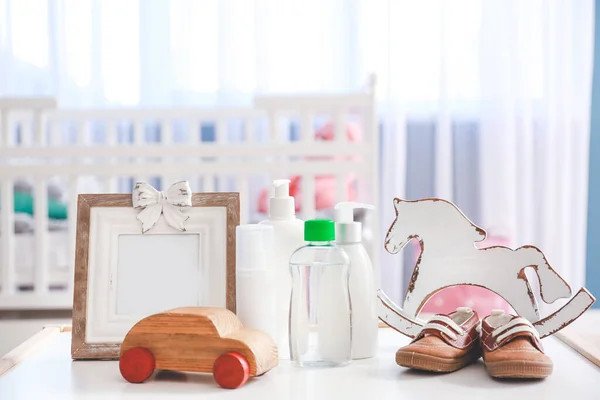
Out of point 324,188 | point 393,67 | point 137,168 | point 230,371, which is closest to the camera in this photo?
point 230,371

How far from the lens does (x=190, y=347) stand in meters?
0.76

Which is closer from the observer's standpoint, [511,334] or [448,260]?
[511,334]

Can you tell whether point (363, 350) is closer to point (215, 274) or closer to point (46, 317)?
point (215, 274)

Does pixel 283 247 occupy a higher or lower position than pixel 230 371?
higher

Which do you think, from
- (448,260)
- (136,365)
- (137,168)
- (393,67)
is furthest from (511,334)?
(393,67)

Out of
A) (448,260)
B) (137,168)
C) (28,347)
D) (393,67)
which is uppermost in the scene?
(393,67)

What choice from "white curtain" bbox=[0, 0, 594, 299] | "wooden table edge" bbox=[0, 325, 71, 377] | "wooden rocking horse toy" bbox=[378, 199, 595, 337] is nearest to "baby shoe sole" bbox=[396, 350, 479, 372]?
"wooden rocking horse toy" bbox=[378, 199, 595, 337]

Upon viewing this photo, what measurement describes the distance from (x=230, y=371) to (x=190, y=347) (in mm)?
50

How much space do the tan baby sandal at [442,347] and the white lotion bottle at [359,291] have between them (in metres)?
0.07

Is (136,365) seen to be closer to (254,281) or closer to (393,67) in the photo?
(254,281)

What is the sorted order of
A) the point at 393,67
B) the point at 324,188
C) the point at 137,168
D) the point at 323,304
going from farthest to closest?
the point at 393,67 → the point at 324,188 → the point at 137,168 → the point at 323,304

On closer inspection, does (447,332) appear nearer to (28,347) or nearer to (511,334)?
(511,334)

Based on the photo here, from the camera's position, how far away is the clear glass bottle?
0.82 metres

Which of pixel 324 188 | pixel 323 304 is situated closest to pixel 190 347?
pixel 323 304
